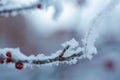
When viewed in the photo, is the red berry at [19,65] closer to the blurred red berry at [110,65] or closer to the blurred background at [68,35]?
the blurred background at [68,35]

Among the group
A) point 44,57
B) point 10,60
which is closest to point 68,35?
point 44,57

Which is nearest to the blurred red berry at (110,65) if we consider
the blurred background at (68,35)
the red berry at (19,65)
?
the blurred background at (68,35)

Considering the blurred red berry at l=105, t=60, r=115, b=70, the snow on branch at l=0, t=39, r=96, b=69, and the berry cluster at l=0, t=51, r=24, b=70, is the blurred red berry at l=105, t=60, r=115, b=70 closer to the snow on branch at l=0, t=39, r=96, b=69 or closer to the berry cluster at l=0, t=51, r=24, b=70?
the snow on branch at l=0, t=39, r=96, b=69

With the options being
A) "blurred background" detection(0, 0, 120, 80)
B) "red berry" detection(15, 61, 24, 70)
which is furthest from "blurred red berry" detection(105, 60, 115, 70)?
"red berry" detection(15, 61, 24, 70)

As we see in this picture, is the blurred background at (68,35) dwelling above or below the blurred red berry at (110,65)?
above

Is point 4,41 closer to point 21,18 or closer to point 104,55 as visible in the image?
point 21,18

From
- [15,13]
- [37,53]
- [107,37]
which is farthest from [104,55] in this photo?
[15,13]

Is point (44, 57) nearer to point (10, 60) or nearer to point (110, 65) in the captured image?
point (10, 60)
